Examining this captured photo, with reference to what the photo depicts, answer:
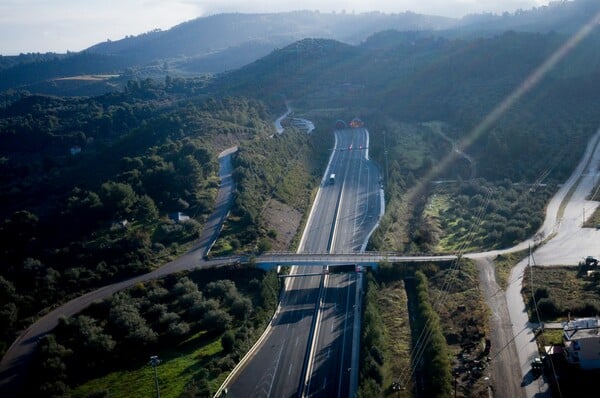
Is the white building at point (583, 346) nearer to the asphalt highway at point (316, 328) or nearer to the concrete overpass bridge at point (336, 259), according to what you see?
the asphalt highway at point (316, 328)

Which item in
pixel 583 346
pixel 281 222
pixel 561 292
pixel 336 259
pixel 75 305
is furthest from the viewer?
pixel 281 222

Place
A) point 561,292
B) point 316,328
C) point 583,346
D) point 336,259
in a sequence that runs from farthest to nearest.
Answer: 1. point 336,259
2. point 561,292
3. point 316,328
4. point 583,346

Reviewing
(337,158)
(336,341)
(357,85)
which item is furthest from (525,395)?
(357,85)

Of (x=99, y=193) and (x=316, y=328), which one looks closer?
(x=316, y=328)

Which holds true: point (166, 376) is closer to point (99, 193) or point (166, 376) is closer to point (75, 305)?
point (75, 305)

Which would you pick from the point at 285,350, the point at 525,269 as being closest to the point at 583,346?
the point at 525,269

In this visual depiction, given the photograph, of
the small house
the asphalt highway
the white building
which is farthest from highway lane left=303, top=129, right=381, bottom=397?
the small house

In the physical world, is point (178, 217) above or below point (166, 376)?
above

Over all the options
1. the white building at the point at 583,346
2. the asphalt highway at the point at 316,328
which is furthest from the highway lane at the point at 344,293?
the white building at the point at 583,346
